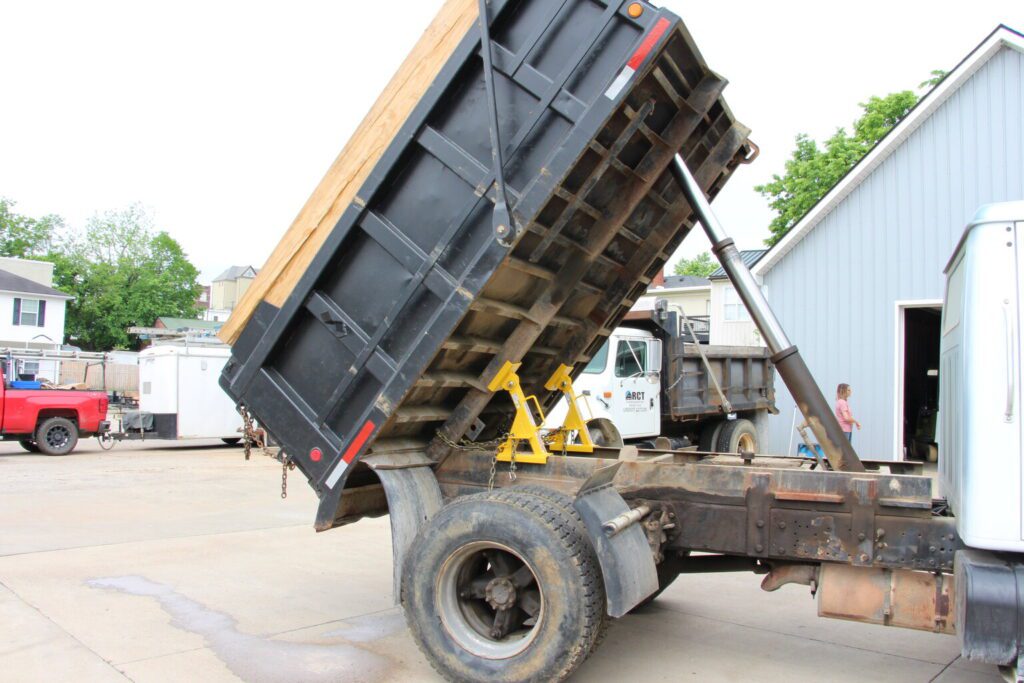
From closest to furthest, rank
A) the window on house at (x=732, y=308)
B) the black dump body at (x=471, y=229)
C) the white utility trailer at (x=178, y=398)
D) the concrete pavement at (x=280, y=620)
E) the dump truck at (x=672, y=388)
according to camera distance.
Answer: the black dump body at (x=471, y=229)
the concrete pavement at (x=280, y=620)
the dump truck at (x=672, y=388)
the white utility trailer at (x=178, y=398)
the window on house at (x=732, y=308)

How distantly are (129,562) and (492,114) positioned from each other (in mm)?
5324

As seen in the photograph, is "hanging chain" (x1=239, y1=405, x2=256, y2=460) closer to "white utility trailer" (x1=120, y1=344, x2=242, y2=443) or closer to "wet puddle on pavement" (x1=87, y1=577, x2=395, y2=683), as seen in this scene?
"wet puddle on pavement" (x1=87, y1=577, x2=395, y2=683)

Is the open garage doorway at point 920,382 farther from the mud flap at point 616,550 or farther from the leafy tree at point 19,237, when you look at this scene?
the leafy tree at point 19,237

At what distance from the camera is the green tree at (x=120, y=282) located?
5634cm

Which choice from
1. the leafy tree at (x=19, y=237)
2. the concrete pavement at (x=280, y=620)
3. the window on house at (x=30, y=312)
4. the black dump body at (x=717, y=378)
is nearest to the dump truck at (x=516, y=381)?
the concrete pavement at (x=280, y=620)

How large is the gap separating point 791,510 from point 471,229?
2.21m

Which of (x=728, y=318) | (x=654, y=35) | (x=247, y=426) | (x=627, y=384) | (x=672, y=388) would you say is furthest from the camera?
(x=728, y=318)

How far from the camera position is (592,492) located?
14.0ft

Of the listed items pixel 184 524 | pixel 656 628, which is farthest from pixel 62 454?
pixel 656 628

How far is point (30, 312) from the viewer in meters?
46.1

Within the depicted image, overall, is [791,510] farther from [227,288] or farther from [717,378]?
[227,288]

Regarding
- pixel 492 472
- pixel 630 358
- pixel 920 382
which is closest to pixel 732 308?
pixel 920 382

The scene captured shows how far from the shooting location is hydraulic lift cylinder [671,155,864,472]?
15.3ft

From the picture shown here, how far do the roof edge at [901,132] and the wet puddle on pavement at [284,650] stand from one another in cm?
1181
